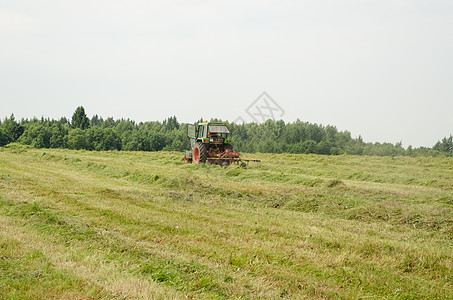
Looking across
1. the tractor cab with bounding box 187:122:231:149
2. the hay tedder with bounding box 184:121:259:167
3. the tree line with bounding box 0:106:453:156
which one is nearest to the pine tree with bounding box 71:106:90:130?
the tree line with bounding box 0:106:453:156

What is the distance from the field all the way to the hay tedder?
8.93 m

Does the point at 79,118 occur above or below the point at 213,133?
above

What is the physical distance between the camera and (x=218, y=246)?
496cm

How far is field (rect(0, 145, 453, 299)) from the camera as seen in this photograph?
3.55 metres

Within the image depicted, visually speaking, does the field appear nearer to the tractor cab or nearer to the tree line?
the tractor cab

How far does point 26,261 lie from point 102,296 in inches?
50.2

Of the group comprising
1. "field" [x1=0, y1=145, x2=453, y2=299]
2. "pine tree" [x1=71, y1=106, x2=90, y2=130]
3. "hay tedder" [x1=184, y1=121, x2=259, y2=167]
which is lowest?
"field" [x1=0, y1=145, x2=453, y2=299]

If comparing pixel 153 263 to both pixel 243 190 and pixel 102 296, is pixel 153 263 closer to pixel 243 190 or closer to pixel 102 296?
pixel 102 296

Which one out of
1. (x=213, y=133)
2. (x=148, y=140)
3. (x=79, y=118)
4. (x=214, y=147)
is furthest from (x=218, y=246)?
(x=79, y=118)

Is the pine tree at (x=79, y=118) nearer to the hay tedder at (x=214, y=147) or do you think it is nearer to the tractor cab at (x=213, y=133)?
the hay tedder at (x=214, y=147)

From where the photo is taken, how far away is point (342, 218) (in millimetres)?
7598

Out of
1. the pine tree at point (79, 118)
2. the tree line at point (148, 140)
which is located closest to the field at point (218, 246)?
the tree line at point (148, 140)

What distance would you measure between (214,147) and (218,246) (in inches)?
589

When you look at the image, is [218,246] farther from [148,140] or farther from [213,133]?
[148,140]
